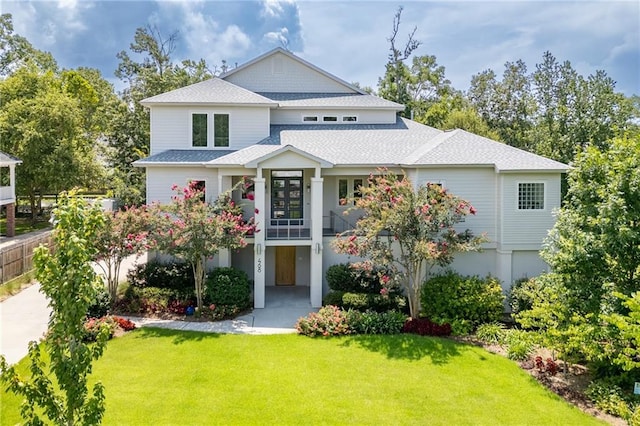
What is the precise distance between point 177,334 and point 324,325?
5273 mm

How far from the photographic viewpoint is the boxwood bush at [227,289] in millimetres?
17344

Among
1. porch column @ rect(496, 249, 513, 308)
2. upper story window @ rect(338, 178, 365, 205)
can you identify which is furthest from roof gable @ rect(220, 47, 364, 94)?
porch column @ rect(496, 249, 513, 308)

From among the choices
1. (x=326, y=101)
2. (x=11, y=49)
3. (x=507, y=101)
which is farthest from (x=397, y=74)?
(x=11, y=49)

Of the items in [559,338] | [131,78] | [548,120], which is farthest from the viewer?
[131,78]

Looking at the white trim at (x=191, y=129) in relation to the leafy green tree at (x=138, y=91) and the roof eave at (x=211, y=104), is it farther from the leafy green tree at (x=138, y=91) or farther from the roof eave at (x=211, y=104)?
the leafy green tree at (x=138, y=91)

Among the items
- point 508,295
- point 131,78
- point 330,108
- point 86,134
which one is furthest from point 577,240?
point 86,134

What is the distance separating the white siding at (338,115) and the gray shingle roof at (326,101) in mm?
363

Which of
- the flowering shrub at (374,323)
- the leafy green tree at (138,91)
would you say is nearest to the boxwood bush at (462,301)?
the flowering shrub at (374,323)

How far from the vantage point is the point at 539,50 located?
31172mm

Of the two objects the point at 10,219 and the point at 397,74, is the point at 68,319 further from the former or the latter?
the point at 397,74

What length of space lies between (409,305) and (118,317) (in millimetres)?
11516

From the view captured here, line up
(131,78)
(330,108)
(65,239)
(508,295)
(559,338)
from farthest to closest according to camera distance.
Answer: (131,78) < (330,108) < (508,295) < (559,338) < (65,239)

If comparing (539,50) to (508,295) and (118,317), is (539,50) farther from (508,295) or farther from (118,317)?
(118,317)

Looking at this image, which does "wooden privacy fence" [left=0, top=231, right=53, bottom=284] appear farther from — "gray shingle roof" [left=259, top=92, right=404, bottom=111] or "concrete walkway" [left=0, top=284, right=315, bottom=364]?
"gray shingle roof" [left=259, top=92, right=404, bottom=111]
